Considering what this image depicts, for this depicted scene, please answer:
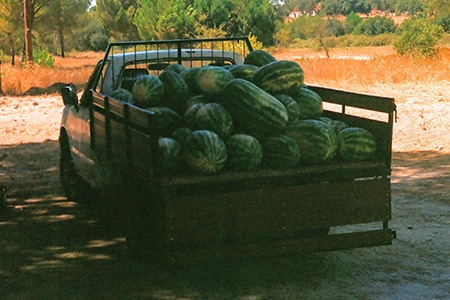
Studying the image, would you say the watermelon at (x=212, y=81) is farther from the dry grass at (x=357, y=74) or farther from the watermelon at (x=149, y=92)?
the dry grass at (x=357, y=74)

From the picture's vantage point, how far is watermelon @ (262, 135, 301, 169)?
569cm

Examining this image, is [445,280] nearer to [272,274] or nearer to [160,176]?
[272,274]

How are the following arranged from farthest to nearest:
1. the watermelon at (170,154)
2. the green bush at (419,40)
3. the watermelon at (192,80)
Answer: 1. the green bush at (419,40)
2. the watermelon at (192,80)
3. the watermelon at (170,154)

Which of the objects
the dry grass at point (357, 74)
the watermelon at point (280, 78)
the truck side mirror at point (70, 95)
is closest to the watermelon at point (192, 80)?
the watermelon at point (280, 78)

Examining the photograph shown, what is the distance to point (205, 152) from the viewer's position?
5457 millimetres

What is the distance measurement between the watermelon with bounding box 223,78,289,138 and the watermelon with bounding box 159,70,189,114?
531 millimetres

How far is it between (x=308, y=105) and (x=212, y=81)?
2.79ft

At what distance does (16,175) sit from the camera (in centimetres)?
1182

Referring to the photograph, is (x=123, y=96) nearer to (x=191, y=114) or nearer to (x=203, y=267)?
(x=191, y=114)

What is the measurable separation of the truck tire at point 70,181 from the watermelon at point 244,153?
4.01 metres

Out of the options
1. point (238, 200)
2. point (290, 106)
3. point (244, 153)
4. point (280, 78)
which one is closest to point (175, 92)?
point (280, 78)

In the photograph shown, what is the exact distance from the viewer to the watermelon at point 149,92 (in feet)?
21.0

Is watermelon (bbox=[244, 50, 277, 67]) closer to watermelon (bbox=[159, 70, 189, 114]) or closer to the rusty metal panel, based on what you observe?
watermelon (bbox=[159, 70, 189, 114])

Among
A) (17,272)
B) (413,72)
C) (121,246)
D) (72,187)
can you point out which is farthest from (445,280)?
(413,72)
